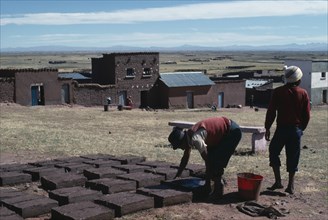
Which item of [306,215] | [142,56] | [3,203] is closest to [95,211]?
[3,203]

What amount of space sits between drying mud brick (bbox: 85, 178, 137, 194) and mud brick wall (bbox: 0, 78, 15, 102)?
105 feet

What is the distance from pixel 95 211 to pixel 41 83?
116ft

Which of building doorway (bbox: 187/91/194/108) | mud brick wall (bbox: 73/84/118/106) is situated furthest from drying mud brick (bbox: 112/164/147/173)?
building doorway (bbox: 187/91/194/108)

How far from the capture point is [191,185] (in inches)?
310

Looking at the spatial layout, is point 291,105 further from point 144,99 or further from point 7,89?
point 144,99

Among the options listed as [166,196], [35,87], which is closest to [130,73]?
[35,87]

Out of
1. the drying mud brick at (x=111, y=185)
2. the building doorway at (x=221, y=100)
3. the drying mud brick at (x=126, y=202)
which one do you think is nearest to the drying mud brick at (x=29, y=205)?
the drying mud brick at (x=126, y=202)

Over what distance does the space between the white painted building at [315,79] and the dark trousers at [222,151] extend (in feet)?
154

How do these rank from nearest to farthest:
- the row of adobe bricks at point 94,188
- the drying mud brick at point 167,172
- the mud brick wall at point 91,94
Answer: the row of adobe bricks at point 94,188 < the drying mud brick at point 167,172 < the mud brick wall at point 91,94

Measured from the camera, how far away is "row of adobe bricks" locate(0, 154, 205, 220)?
6.84 m

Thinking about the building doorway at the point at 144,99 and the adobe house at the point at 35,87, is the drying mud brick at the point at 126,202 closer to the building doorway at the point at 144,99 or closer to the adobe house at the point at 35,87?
the adobe house at the point at 35,87

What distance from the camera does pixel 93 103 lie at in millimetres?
43281

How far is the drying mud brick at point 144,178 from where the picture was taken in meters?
8.34

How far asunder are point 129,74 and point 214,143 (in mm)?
37881
